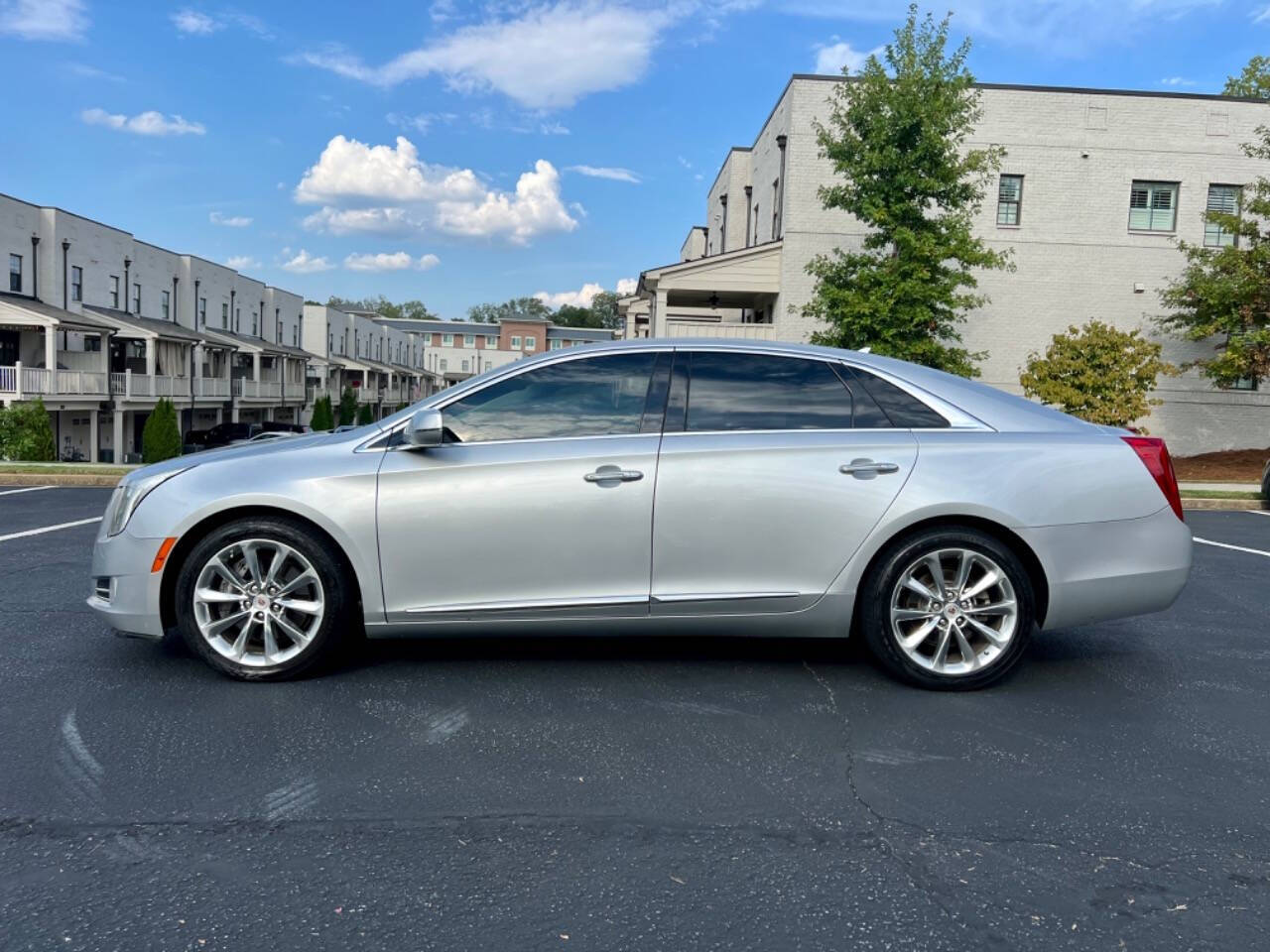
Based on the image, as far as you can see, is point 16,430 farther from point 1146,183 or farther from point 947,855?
point 1146,183

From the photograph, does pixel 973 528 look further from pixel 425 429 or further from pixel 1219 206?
pixel 1219 206

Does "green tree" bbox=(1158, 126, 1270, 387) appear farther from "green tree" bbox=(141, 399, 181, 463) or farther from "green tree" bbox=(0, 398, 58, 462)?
"green tree" bbox=(141, 399, 181, 463)

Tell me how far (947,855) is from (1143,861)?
0.59m

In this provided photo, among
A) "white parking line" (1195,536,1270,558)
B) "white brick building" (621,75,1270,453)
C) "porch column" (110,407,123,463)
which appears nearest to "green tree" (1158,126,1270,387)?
"white brick building" (621,75,1270,453)

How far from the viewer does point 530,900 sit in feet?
8.77

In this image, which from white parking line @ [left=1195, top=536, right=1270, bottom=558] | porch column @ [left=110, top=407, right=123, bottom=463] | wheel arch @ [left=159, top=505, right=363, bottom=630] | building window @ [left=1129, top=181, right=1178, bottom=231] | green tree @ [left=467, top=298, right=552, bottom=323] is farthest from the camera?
green tree @ [left=467, top=298, right=552, bottom=323]

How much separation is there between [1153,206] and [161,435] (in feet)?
94.9

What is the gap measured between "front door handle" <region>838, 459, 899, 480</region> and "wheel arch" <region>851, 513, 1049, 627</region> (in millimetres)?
260

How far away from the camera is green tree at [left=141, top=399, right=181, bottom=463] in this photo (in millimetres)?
29219

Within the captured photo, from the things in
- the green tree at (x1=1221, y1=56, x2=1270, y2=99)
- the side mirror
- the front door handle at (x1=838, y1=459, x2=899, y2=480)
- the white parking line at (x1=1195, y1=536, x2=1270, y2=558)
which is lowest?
the white parking line at (x1=1195, y1=536, x2=1270, y2=558)

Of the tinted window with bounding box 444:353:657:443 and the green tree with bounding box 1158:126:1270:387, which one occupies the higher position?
the green tree with bounding box 1158:126:1270:387

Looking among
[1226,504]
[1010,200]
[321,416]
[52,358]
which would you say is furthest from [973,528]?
[321,416]

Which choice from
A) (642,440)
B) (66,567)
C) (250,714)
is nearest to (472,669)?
(250,714)

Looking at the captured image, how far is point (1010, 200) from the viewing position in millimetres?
26422
